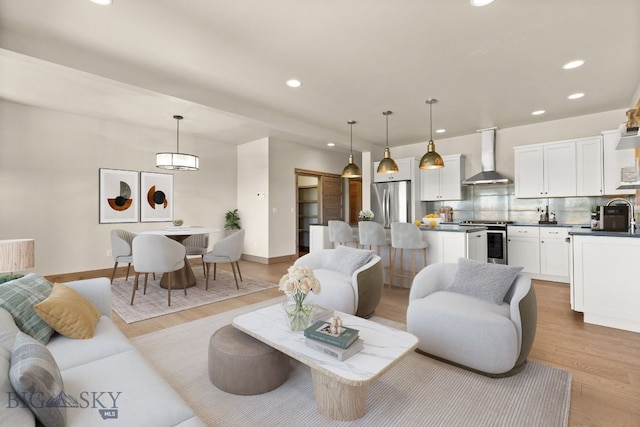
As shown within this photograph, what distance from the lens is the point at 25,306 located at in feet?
5.45

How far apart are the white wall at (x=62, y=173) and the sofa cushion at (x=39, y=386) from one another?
4.51 metres

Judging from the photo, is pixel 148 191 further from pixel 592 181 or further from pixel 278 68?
pixel 592 181

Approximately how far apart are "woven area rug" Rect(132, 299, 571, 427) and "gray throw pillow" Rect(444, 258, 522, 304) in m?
0.55

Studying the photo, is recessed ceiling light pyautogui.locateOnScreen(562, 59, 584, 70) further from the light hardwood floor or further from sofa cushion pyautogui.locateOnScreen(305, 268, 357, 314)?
sofa cushion pyautogui.locateOnScreen(305, 268, 357, 314)

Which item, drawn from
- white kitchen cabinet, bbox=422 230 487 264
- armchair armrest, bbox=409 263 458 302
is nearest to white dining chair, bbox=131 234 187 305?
armchair armrest, bbox=409 263 458 302

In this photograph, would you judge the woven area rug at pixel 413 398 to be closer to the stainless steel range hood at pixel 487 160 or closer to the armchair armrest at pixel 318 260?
the armchair armrest at pixel 318 260

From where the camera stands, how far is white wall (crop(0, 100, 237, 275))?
430 centimetres

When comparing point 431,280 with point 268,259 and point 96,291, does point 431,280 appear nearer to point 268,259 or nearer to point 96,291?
point 96,291

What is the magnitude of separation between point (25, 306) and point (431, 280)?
2728 millimetres

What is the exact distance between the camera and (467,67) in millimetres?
3213

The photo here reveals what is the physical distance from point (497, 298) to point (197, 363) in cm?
229

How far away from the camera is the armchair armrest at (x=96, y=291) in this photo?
217 centimetres

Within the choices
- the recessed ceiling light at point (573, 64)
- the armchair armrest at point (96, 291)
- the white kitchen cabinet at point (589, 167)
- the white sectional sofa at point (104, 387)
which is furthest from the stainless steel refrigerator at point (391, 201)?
the white sectional sofa at point (104, 387)

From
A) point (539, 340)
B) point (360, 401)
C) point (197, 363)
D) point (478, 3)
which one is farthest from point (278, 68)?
point (539, 340)
